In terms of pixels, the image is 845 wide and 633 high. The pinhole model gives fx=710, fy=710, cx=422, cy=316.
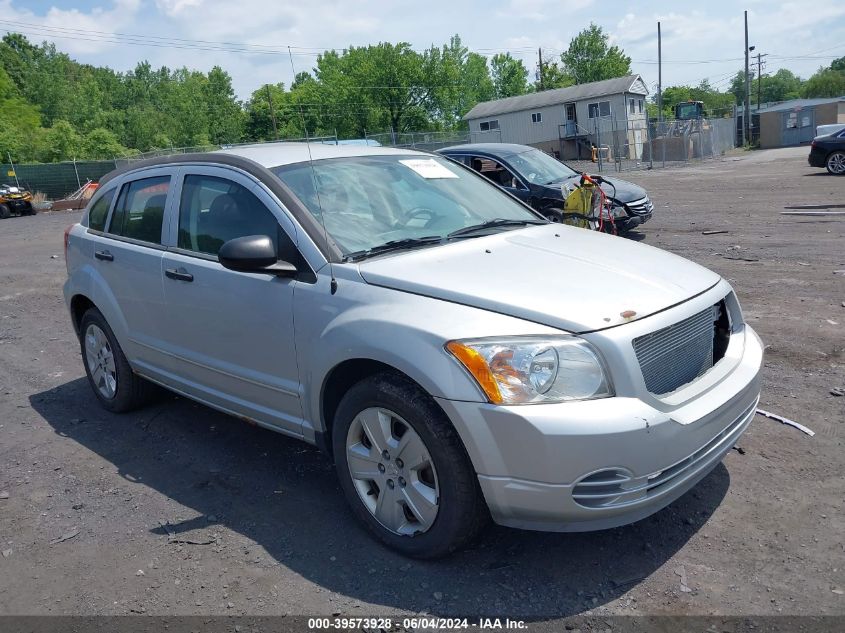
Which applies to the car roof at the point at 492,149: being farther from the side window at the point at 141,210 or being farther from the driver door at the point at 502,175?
the side window at the point at 141,210

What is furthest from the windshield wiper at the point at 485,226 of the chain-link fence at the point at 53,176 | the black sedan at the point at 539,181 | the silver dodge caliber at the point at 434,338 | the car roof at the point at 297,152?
the chain-link fence at the point at 53,176

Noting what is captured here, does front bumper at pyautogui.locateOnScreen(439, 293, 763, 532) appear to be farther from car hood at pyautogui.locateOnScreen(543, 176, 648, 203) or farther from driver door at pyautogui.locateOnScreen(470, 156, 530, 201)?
driver door at pyautogui.locateOnScreen(470, 156, 530, 201)

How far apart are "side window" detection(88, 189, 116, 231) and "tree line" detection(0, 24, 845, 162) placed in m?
49.9

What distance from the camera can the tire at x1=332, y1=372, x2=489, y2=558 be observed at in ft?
9.53

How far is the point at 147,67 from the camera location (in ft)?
359

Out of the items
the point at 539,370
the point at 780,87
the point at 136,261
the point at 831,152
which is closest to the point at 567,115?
the point at 831,152

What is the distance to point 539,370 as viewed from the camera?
2.76 metres

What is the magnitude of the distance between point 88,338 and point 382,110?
238 feet

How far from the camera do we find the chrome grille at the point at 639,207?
11.7 m

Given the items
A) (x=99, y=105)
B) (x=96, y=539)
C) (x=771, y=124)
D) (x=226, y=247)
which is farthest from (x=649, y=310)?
(x=99, y=105)

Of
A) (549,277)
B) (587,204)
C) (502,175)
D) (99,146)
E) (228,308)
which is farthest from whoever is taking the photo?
(99,146)

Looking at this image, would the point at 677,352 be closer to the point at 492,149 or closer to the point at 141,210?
the point at 141,210

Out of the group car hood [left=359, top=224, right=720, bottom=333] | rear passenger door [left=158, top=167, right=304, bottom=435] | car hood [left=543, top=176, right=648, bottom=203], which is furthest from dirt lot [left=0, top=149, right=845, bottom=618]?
car hood [left=543, top=176, right=648, bottom=203]

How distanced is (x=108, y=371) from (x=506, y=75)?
87779 mm
